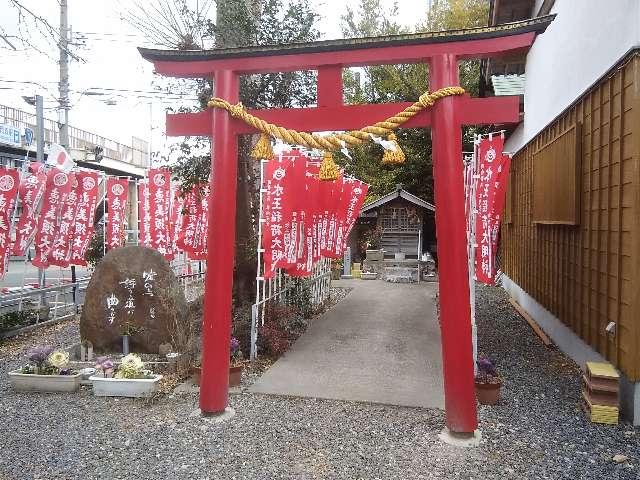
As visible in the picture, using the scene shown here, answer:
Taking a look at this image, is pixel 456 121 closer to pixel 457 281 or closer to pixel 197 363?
pixel 457 281

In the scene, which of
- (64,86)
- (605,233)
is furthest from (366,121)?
(64,86)

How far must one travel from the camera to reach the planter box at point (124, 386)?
6.51 m

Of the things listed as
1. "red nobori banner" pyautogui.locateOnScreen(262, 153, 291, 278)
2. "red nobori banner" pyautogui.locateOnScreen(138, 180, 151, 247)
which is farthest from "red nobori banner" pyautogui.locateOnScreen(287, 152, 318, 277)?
"red nobori banner" pyautogui.locateOnScreen(138, 180, 151, 247)

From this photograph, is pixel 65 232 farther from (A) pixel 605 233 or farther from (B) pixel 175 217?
(A) pixel 605 233

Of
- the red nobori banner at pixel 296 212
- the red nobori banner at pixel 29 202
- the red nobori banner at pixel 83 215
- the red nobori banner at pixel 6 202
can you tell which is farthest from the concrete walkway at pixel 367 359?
the red nobori banner at pixel 29 202

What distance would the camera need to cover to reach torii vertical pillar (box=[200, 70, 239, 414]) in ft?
19.2

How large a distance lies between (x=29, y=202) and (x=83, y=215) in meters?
1.11

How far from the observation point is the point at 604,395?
569 cm

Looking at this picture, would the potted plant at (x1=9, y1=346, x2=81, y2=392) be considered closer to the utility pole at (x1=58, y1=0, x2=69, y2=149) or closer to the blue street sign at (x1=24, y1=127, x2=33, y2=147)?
the utility pole at (x1=58, y1=0, x2=69, y2=149)

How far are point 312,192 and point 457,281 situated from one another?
4933 millimetres

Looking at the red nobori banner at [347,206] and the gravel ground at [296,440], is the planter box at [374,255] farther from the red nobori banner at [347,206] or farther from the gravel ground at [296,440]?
the gravel ground at [296,440]

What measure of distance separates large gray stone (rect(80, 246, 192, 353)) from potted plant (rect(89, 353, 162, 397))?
1.43m

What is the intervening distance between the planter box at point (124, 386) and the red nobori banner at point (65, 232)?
5300mm

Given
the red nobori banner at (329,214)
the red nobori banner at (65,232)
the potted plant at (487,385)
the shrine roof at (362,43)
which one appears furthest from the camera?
the red nobori banner at (65,232)
